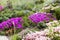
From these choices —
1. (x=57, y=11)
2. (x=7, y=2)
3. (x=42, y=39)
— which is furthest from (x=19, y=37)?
(x=7, y=2)

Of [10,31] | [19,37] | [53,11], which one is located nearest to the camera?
[19,37]

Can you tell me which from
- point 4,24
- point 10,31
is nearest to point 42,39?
point 10,31

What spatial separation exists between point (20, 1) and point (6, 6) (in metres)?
0.76

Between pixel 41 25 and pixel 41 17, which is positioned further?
pixel 41 17

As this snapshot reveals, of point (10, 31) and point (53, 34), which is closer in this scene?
point (53, 34)

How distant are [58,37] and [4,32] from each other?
261cm

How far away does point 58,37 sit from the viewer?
5.27 meters

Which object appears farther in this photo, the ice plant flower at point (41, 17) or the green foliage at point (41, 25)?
the ice plant flower at point (41, 17)

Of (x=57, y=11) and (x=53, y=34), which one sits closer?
(x=53, y=34)

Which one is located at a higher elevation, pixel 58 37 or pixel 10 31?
pixel 58 37

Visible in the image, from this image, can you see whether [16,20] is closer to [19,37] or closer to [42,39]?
[19,37]

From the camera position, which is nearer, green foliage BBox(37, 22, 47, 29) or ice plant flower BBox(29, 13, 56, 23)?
green foliage BBox(37, 22, 47, 29)

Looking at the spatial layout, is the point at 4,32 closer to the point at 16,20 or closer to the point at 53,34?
the point at 16,20

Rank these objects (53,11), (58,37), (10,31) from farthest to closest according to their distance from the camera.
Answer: (53,11) < (10,31) < (58,37)
